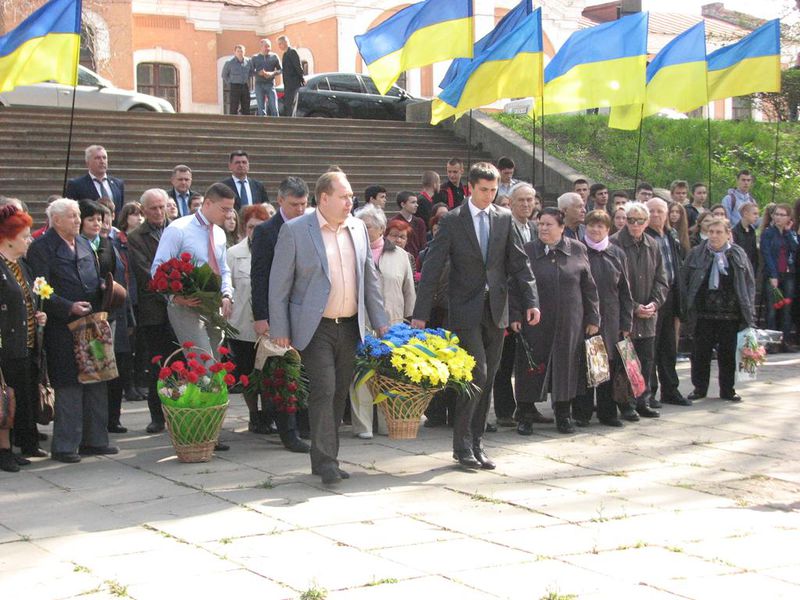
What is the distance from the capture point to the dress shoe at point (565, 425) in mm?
9609

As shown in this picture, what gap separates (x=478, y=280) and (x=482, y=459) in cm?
124

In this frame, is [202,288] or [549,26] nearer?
[202,288]

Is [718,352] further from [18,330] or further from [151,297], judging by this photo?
[18,330]

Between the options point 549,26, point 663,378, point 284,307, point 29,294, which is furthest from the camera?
point 549,26

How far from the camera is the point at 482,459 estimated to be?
8.05 m

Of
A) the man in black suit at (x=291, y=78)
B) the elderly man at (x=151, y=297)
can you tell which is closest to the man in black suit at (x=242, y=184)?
the elderly man at (x=151, y=297)

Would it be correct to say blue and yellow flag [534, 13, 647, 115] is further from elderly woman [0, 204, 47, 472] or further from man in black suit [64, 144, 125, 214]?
elderly woman [0, 204, 47, 472]

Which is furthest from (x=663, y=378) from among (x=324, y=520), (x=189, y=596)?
(x=189, y=596)

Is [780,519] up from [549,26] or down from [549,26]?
down

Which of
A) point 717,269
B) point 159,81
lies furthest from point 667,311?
point 159,81

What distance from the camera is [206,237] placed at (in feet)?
29.7

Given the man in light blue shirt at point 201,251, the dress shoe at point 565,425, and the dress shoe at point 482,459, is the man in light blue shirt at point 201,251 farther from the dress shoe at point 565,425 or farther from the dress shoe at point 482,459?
the dress shoe at point 565,425

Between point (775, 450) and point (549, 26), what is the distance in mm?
35293

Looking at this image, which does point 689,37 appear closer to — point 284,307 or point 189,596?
point 284,307
